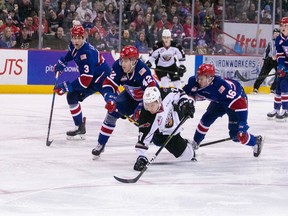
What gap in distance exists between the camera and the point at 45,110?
9.66 metres

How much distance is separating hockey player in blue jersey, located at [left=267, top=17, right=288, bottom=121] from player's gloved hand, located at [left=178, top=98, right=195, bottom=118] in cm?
382

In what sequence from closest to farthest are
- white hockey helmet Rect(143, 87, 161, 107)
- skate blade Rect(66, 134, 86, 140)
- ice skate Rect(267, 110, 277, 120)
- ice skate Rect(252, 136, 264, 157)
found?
white hockey helmet Rect(143, 87, 161, 107) < ice skate Rect(252, 136, 264, 157) < skate blade Rect(66, 134, 86, 140) < ice skate Rect(267, 110, 277, 120)

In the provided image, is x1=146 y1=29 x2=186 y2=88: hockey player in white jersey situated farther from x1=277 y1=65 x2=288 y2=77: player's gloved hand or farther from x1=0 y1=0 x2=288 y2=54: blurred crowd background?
x1=277 y1=65 x2=288 y2=77: player's gloved hand

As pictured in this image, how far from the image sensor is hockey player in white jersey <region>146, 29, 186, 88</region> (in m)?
10.8

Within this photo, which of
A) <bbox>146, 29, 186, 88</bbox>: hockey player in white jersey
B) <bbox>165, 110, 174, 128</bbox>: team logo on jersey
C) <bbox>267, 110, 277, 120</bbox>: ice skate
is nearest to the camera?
<bbox>165, 110, 174, 128</bbox>: team logo on jersey

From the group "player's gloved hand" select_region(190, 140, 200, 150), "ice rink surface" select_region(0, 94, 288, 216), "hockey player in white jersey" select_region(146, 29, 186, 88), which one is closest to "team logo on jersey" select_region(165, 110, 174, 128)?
"ice rink surface" select_region(0, 94, 288, 216)

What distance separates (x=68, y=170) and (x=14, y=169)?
1.29 feet

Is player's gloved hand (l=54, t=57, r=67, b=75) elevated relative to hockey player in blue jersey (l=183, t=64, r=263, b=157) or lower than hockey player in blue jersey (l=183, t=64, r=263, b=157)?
elevated

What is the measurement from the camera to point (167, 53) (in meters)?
10.8

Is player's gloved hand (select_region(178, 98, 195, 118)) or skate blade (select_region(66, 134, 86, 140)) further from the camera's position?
skate blade (select_region(66, 134, 86, 140))

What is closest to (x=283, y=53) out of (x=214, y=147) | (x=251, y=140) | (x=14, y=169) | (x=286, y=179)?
(x=214, y=147)

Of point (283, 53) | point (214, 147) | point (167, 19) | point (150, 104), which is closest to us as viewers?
point (150, 104)

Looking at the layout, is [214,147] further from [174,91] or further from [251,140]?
[174,91]

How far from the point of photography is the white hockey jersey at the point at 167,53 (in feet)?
35.4
